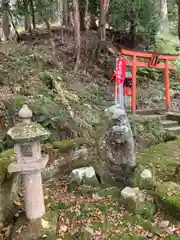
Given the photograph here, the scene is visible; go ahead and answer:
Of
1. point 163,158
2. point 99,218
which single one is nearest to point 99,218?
point 99,218

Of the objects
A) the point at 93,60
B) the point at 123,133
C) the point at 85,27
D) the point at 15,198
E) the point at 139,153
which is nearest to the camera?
the point at 15,198

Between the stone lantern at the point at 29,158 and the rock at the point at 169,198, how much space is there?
68.4 inches

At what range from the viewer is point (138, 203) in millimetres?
3836

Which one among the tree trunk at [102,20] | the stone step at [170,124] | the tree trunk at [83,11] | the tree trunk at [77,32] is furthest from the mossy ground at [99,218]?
the tree trunk at [83,11]

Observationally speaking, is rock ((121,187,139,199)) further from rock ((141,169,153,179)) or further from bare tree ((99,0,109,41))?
bare tree ((99,0,109,41))

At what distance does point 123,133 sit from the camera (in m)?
4.43

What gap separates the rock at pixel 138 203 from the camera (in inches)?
149

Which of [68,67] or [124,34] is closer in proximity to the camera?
[68,67]

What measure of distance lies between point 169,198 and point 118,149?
4.13ft

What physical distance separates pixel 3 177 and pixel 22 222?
0.67 metres

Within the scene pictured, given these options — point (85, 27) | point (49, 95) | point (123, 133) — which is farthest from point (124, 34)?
point (123, 133)

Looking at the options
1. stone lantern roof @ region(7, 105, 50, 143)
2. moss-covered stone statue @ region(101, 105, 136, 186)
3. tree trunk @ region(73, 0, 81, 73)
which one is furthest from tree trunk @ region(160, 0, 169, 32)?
stone lantern roof @ region(7, 105, 50, 143)

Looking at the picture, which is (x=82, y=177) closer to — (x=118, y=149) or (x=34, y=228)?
(x=118, y=149)

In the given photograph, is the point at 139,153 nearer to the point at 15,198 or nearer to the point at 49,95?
the point at 49,95
